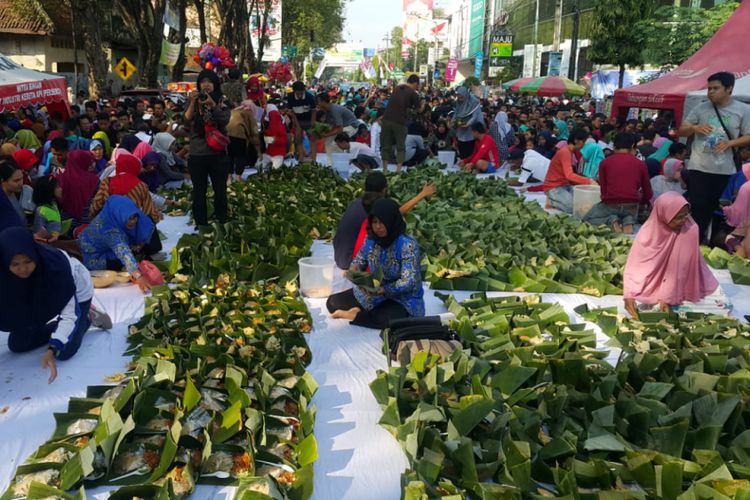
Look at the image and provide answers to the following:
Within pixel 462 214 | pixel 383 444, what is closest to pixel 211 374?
pixel 383 444

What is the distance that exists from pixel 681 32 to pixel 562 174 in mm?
10233

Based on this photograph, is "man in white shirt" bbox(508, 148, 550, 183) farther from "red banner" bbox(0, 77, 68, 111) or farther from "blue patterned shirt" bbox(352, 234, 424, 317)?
"red banner" bbox(0, 77, 68, 111)

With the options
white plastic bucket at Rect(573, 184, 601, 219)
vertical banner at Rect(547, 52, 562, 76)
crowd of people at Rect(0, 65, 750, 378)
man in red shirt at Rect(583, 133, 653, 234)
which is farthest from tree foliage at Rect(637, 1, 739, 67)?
vertical banner at Rect(547, 52, 562, 76)

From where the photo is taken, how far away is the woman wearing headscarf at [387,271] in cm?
431

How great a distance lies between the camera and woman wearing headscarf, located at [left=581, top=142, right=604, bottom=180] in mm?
9125

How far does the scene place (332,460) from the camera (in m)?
3.03

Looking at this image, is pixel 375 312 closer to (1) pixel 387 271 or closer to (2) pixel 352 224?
(1) pixel 387 271

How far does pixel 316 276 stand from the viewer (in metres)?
5.10

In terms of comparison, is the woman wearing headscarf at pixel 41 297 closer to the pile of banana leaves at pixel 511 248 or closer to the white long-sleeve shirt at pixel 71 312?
the white long-sleeve shirt at pixel 71 312

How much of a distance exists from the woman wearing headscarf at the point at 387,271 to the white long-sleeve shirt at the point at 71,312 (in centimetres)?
155

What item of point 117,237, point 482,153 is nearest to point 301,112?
point 482,153

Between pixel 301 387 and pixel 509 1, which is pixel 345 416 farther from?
pixel 509 1

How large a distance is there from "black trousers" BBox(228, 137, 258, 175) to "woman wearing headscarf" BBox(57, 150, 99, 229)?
2.66 metres

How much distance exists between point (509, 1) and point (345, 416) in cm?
7719
